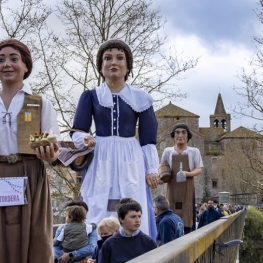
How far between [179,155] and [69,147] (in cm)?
351

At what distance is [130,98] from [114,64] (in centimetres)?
34

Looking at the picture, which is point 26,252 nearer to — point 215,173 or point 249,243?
point 249,243

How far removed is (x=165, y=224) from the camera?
8.26 meters

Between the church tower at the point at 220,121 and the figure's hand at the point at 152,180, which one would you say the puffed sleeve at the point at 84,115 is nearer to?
the figure's hand at the point at 152,180

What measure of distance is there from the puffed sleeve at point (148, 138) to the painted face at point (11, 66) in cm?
231

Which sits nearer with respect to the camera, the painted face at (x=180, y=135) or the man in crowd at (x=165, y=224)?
the man in crowd at (x=165, y=224)

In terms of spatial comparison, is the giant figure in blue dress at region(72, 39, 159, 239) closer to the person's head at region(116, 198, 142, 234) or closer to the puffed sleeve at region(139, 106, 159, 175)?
the puffed sleeve at region(139, 106, 159, 175)

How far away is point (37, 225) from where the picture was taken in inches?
167

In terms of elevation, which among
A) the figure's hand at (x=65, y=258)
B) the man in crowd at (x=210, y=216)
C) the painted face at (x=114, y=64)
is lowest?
the figure's hand at (x=65, y=258)

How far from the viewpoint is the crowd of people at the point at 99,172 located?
4246 mm

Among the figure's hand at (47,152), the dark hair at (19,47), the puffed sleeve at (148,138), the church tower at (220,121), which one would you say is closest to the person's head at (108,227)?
the puffed sleeve at (148,138)

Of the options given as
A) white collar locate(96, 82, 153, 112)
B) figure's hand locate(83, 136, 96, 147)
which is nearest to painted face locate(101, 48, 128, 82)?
white collar locate(96, 82, 153, 112)

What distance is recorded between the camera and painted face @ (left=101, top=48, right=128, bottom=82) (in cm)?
671

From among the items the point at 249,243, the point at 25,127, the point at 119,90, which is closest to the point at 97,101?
the point at 119,90
